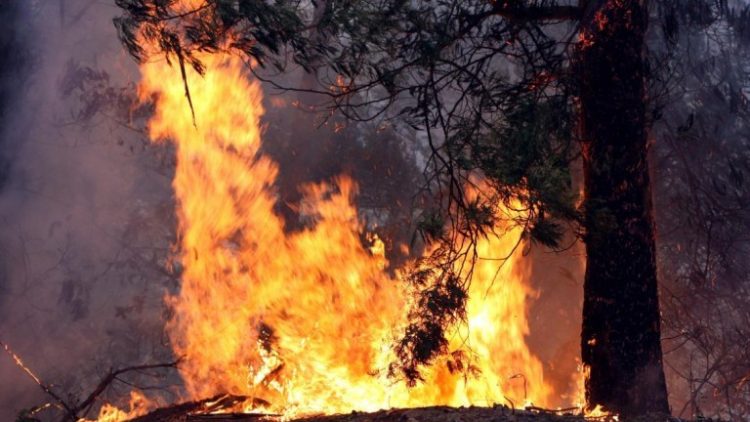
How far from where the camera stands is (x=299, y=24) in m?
6.40

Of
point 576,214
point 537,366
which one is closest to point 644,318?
point 576,214

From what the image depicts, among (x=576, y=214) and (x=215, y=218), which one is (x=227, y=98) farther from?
(x=576, y=214)

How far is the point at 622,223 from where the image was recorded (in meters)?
6.62

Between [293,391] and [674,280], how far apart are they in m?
8.40

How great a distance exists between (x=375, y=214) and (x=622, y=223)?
1134 cm

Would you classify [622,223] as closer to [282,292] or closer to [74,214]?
[282,292]

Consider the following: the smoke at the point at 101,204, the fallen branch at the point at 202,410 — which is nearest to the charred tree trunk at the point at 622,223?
the fallen branch at the point at 202,410

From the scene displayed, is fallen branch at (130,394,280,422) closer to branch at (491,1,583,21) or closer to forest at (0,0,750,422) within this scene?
forest at (0,0,750,422)


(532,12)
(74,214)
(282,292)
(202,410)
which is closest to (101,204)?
(74,214)

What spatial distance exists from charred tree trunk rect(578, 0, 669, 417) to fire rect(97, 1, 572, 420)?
74.8 inches

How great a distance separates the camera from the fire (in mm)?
9148

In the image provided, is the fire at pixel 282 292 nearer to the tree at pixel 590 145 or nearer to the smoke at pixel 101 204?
the smoke at pixel 101 204

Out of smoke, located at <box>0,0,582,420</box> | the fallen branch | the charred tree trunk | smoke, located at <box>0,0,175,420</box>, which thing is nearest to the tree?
the charred tree trunk

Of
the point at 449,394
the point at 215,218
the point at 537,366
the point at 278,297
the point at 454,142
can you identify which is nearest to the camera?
the point at 454,142
